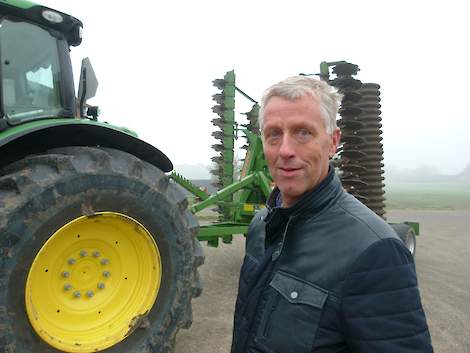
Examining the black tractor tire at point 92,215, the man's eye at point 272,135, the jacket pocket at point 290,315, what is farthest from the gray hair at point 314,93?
the black tractor tire at point 92,215

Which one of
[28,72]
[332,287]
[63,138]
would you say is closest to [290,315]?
[332,287]

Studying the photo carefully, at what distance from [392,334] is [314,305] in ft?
0.65

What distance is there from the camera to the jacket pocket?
109 cm

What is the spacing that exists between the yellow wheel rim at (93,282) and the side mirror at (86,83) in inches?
49.5

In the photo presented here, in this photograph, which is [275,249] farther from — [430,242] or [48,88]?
[430,242]

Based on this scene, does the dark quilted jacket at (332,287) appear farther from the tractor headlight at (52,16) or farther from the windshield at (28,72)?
the tractor headlight at (52,16)

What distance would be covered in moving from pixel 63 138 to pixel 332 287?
245cm

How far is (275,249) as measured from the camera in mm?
1310

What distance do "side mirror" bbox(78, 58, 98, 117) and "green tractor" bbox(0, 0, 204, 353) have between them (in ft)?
Result: 0.49

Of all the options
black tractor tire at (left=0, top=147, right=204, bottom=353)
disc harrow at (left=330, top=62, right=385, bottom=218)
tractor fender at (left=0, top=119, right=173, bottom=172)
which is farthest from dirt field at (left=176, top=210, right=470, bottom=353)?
tractor fender at (left=0, top=119, right=173, bottom=172)

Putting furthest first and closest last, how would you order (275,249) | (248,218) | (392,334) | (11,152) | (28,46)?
1. (248,218)
2. (28,46)
3. (11,152)
4. (275,249)
5. (392,334)

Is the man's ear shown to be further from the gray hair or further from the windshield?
the windshield

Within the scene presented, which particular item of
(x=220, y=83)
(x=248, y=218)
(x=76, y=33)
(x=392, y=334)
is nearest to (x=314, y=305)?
(x=392, y=334)

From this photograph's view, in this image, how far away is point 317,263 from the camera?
1126 millimetres
